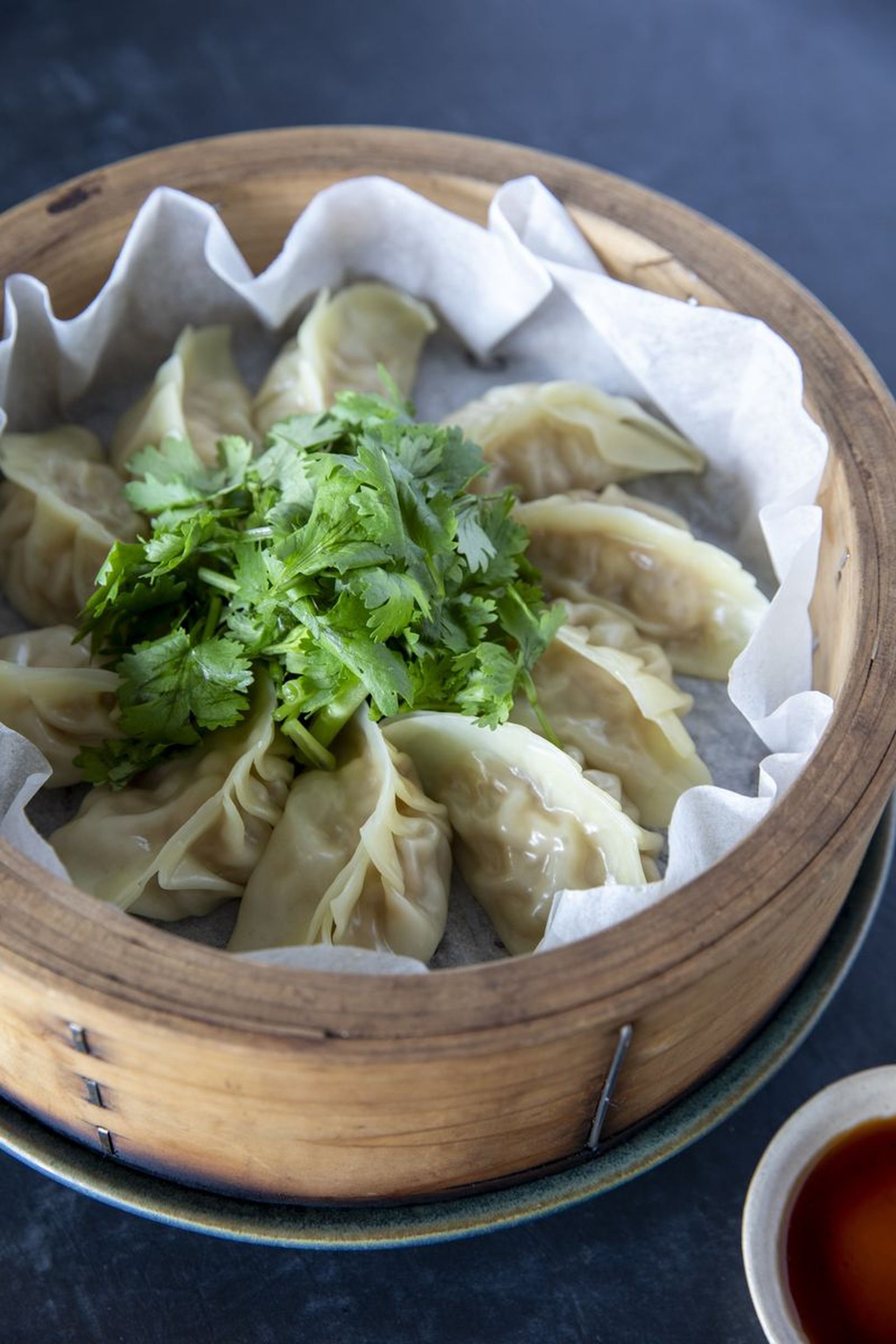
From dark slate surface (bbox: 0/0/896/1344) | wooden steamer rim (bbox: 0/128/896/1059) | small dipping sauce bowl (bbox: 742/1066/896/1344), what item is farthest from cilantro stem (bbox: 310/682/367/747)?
dark slate surface (bbox: 0/0/896/1344)

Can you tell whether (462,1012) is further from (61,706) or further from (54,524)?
(54,524)

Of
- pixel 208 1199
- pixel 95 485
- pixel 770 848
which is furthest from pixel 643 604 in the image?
pixel 208 1199

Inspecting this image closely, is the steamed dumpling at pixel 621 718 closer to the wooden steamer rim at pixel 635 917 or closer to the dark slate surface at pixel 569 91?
the wooden steamer rim at pixel 635 917

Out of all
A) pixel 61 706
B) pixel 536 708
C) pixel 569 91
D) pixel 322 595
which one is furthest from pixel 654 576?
pixel 569 91

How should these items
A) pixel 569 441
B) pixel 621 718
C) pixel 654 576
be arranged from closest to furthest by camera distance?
pixel 621 718 → pixel 654 576 → pixel 569 441

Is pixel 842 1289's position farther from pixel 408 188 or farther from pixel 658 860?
pixel 408 188

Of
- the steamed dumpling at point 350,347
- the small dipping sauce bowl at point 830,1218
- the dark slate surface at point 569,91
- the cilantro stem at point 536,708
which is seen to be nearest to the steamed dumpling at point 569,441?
the steamed dumpling at point 350,347

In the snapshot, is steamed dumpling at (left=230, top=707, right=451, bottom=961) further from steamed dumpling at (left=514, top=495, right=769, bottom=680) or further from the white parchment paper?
steamed dumpling at (left=514, top=495, right=769, bottom=680)
